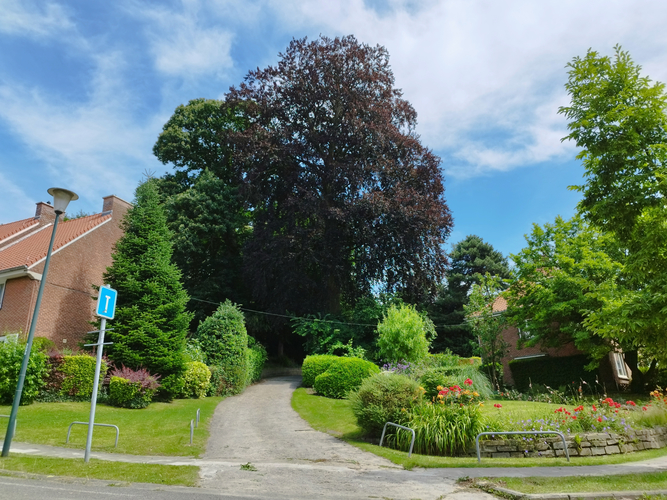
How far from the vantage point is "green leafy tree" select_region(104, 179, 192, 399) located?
67.1ft

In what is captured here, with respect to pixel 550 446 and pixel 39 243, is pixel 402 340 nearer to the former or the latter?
pixel 550 446

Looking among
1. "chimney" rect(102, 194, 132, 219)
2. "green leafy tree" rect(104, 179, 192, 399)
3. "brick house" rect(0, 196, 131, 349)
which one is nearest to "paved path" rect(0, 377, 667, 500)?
"green leafy tree" rect(104, 179, 192, 399)

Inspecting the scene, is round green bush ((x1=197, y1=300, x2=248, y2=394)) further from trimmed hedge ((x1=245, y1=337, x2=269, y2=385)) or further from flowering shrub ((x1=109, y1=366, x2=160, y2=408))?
flowering shrub ((x1=109, y1=366, x2=160, y2=408))

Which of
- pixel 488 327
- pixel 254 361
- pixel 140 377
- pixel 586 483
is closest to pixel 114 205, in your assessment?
pixel 254 361

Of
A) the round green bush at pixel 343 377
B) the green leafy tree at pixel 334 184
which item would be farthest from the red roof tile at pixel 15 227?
the round green bush at pixel 343 377

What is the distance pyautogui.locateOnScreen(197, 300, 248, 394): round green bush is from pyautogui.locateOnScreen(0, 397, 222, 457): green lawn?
433 centimetres

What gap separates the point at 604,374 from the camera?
2627 centimetres

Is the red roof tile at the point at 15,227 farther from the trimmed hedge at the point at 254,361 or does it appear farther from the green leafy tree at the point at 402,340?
the green leafy tree at the point at 402,340

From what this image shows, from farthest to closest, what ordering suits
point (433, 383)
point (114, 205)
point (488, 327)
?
point (114, 205)
point (488, 327)
point (433, 383)

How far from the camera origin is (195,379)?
22.1 m

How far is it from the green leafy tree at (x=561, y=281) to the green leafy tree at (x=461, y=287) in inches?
641

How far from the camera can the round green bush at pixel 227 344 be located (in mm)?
24219

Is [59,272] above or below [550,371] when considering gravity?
above

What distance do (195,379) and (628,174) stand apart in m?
19.4
